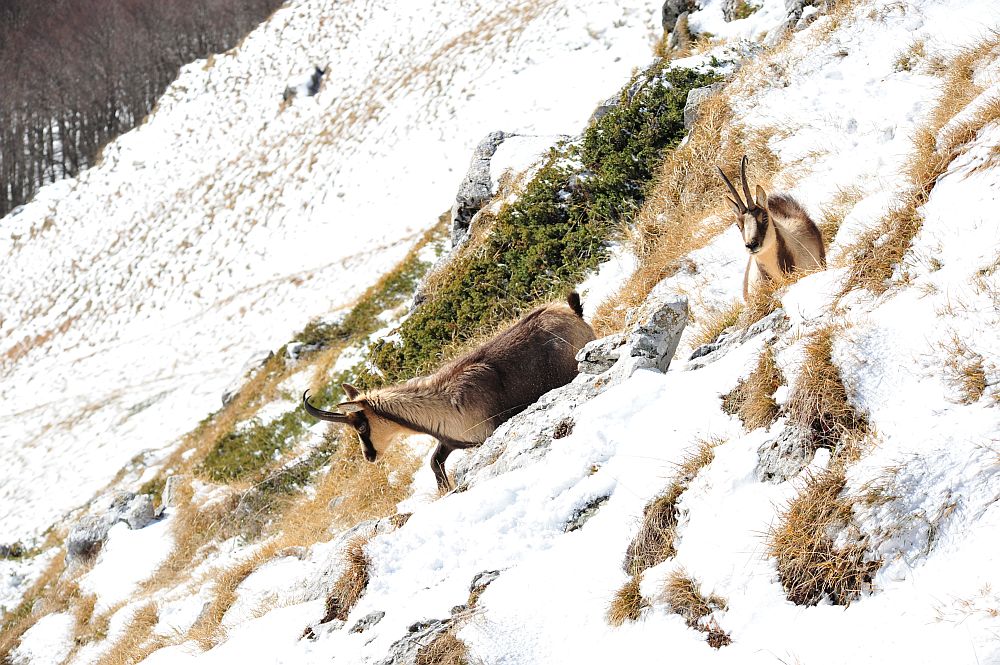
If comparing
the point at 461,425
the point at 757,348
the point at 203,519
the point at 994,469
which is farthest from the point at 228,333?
the point at 994,469

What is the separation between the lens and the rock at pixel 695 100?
10.9 meters

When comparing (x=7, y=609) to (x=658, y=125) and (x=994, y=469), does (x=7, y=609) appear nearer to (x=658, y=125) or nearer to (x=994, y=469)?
(x=658, y=125)

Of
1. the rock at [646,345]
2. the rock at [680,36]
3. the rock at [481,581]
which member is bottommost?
the rock at [481,581]

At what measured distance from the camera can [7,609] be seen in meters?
13.5

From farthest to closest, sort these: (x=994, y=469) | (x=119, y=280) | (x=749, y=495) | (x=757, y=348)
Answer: (x=119, y=280)
(x=757, y=348)
(x=749, y=495)
(x=994, y=469)

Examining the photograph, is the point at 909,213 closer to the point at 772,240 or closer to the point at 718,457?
the point at 772,240

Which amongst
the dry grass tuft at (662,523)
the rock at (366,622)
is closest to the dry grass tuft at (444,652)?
the rock at (366,622)

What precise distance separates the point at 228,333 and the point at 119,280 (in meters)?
10.6

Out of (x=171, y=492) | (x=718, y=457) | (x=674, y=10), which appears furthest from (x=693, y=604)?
(x=674, y=10)

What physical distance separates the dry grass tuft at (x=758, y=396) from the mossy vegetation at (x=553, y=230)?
587cm

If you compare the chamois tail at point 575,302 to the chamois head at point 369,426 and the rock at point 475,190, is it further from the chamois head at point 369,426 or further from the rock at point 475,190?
the rock at point 475,190

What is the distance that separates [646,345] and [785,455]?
1.73m

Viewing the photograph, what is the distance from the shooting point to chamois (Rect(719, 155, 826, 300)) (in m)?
5.95

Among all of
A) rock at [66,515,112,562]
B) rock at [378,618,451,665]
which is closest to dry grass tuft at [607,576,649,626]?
rock at [378,618,451,665]
